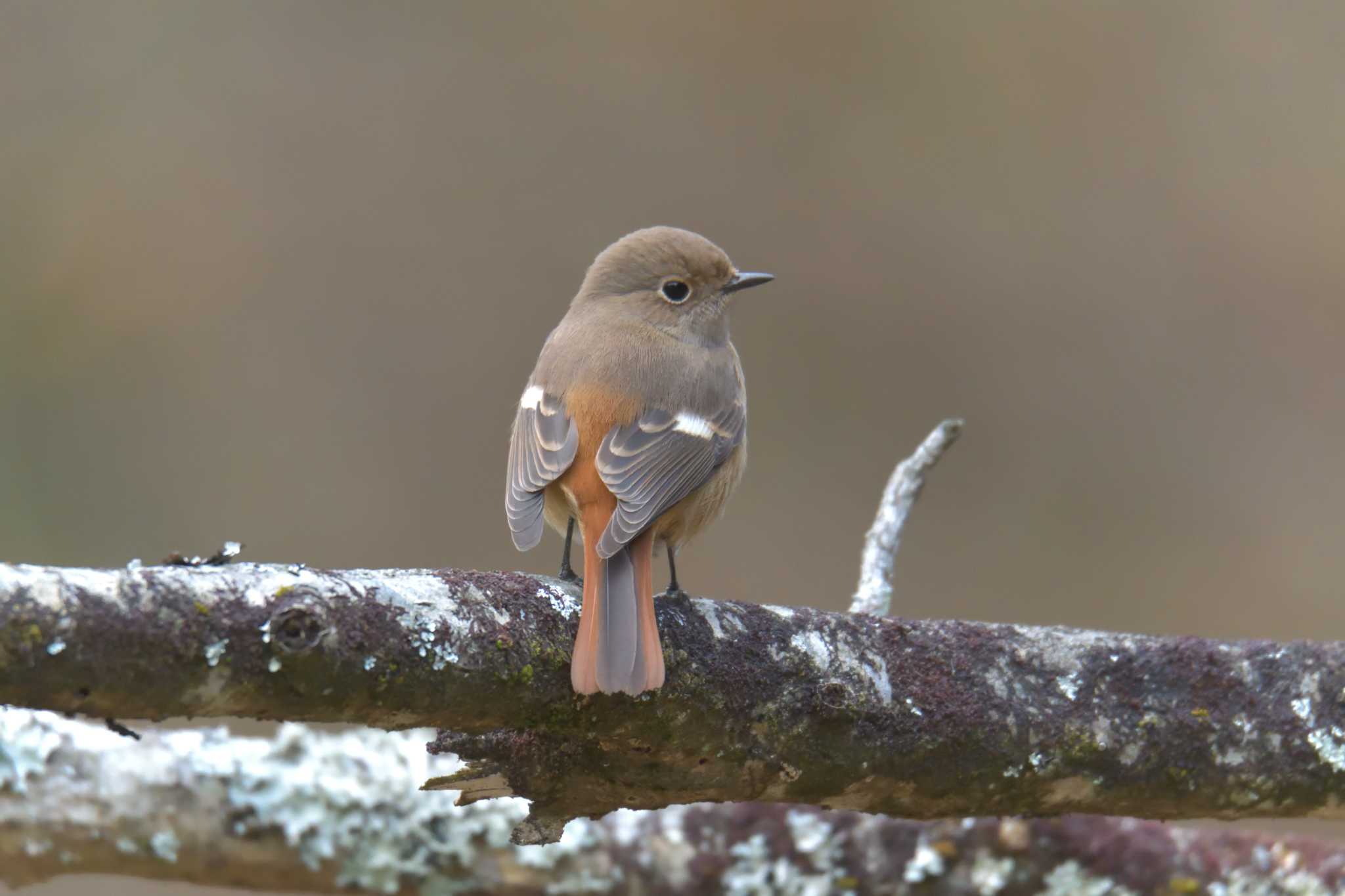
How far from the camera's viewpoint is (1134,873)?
325cm

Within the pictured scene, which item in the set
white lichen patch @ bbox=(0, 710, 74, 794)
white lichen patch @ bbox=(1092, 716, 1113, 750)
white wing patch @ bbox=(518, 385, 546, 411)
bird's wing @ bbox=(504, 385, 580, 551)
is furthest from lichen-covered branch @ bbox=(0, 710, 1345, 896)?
white wing patch @ bbox=(518, 385, 546, 411)

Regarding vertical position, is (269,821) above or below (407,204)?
below

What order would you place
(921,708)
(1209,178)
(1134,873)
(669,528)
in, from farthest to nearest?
(1209,178)
(669,528)
(1134,873)
(921,708)

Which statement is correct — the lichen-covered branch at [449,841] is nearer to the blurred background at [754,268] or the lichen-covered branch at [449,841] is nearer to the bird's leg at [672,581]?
the bird's leg at [672,581]

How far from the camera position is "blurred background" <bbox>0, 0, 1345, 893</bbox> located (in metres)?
6.37

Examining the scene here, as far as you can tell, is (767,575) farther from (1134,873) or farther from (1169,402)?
(1134,873)

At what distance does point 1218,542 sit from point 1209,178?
5.68ft

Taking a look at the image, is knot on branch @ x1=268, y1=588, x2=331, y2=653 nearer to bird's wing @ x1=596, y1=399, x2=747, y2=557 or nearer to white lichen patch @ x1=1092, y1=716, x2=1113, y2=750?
bird's wing @ x1=596, y1=399, x2=747, y2=557

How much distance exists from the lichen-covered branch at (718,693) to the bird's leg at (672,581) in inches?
2.4

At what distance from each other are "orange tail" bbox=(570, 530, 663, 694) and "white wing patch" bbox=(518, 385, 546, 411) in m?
0.80

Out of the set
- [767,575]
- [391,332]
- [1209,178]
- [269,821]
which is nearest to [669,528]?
[269,821]

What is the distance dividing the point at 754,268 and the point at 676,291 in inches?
88.1

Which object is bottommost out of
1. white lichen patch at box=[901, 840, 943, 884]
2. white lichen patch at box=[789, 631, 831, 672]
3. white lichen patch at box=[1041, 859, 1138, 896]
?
white lichen patch at box=[1041, 859, 1138, 896]

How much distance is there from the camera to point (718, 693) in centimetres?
269
